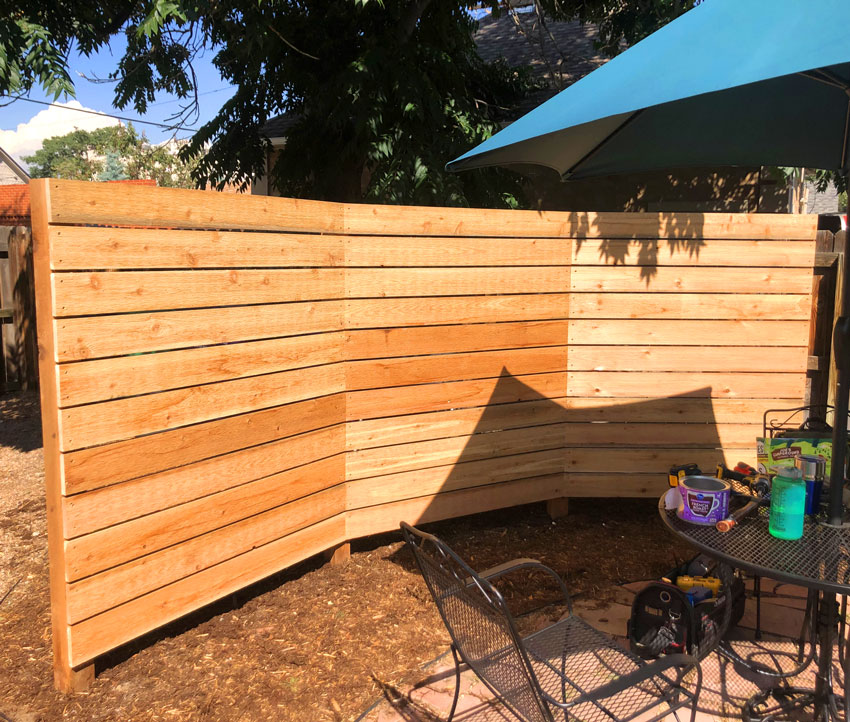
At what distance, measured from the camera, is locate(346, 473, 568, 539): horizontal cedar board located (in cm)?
441

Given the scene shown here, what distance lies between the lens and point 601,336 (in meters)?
4.88

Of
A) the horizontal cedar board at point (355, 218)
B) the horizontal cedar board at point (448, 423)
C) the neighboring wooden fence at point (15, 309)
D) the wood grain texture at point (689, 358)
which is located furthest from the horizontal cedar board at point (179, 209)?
the neighboring wooden fence at point (15, 309)

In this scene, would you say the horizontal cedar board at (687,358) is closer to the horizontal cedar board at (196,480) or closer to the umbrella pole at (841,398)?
the horizontal cedar board at (196,480)

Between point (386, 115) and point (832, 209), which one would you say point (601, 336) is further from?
point (832, 209)

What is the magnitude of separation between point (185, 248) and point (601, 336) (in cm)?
282

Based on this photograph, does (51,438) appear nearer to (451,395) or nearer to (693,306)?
(451,395)

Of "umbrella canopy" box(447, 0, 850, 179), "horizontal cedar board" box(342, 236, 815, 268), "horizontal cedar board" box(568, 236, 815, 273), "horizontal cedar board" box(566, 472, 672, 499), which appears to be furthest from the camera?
"horizontal cedar board" box(566, 472, 672, 499)

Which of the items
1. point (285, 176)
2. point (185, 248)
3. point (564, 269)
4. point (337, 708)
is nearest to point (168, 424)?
point (185, 248)

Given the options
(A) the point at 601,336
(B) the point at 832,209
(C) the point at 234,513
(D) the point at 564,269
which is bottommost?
(C) the point at 234,513

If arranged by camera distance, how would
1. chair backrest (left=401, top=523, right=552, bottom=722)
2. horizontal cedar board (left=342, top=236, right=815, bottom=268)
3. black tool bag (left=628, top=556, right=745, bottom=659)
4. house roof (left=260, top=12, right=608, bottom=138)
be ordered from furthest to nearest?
1. house roof (left=260, top=12, right=608, bottom=138)
2. horizontal cedar board (left=342, top=236, right=815, bottom=268)
3. black tool bag (left=628, top=556, right=745, bottom=659)
4. chair backrest (left=401, top=523, right=552, bottom=722)

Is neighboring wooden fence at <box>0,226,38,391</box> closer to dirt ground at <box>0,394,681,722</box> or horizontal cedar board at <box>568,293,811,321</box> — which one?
dirt ground at <box>0,394,681,722</box>

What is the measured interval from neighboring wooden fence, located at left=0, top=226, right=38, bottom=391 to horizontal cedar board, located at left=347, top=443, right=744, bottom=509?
569 cm

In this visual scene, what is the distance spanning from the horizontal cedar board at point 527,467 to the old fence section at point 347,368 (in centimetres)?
1

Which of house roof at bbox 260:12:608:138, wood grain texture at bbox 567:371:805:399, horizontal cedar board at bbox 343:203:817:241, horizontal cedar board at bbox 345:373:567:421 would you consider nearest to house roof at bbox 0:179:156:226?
house roof at bbox 260:12:608:138
